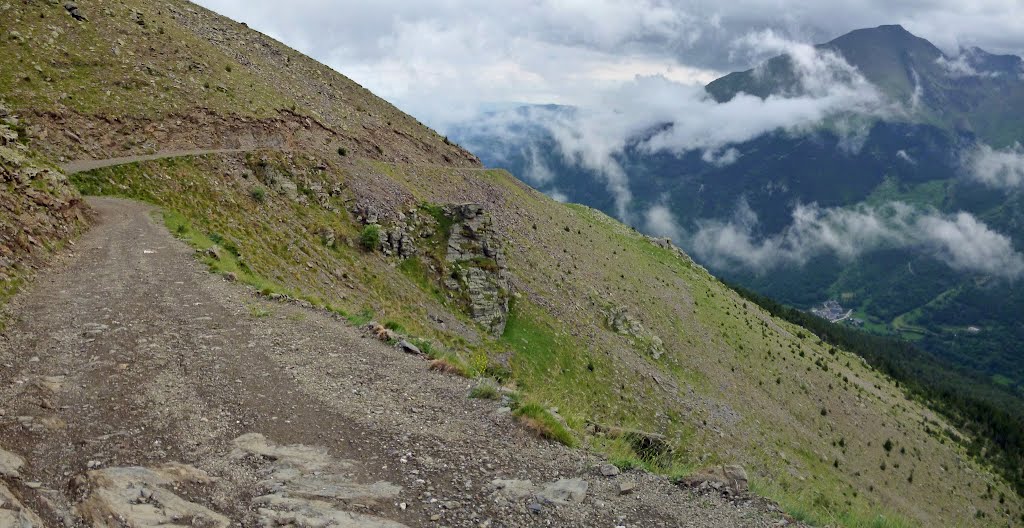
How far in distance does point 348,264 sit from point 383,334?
54.8 feet

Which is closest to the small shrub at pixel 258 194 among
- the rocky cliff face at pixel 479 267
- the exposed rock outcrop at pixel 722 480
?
the rocky cliff face at pixel 479 267

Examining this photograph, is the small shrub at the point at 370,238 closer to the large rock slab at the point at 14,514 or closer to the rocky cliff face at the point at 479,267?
the rocky cliff face at the point at 479,267

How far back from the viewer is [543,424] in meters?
11.3

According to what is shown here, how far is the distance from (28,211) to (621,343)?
120 feet

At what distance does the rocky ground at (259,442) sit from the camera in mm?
7594

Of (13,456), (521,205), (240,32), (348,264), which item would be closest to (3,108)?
(348,264)

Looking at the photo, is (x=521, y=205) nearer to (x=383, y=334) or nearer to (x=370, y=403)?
(x=383, y=334)

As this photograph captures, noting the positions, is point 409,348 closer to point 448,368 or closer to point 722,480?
point 448,368

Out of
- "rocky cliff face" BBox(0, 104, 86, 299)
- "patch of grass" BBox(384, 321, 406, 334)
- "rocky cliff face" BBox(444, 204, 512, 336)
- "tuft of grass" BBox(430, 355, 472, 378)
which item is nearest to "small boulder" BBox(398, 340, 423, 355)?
"tuft of grass" BBox(430, 355, 472, 378)

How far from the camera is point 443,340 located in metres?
30.7

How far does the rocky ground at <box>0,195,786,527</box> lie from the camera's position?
7594 millimetres

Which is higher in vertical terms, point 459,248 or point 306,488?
point 459,248

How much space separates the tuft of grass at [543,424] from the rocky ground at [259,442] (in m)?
0.21

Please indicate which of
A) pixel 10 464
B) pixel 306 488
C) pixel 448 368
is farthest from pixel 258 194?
pixel 306 488
